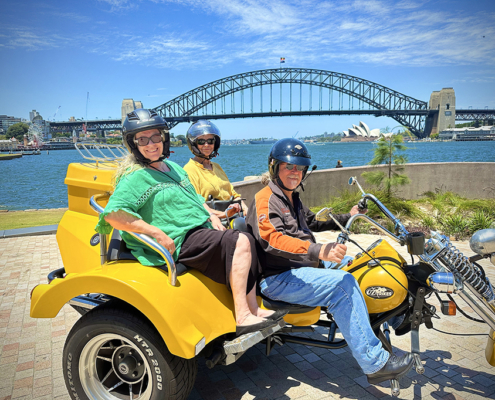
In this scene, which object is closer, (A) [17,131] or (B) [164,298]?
(B) [164,298]

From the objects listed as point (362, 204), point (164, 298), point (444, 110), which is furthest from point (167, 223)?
point (444, 110)

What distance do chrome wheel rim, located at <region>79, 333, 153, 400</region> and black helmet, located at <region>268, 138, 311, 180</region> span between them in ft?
5.05

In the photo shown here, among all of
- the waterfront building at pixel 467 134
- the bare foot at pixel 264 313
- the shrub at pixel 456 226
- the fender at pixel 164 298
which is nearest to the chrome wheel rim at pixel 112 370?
the fender at pixel 164 298

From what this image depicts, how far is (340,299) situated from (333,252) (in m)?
0.39

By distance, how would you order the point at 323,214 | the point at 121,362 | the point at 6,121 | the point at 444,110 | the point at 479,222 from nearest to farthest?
1. the point at 121,362
2. the point at 323,214
3. the point at 479,222
4. the point at 444,110
5. the point at 6,121

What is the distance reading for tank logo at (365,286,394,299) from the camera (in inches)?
103

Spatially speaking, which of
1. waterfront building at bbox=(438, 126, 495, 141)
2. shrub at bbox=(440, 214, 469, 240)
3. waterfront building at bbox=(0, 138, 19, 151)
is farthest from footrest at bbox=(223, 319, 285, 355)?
waterfront building at bbox=(0, 138, 19, 151)

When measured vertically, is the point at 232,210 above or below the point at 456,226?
above

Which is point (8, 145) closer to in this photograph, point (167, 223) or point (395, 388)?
point (167, 223)

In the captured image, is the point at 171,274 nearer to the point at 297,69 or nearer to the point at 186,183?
the point at 186,183

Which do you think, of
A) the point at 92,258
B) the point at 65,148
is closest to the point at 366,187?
the point at 92,258

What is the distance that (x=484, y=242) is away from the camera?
2357 mm

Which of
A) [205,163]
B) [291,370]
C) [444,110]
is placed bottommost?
[291,370]

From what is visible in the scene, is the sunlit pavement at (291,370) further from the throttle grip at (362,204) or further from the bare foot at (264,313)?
the throttle grip at (362,204)
